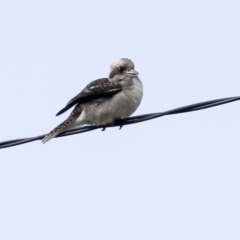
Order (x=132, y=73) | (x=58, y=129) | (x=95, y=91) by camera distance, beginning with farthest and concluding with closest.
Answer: (x=132, y=73)
(x=95, y=91)
(x=58, y=129)

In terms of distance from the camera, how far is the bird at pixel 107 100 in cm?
1084

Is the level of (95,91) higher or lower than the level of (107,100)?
higher

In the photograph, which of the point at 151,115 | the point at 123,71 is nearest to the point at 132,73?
the point at 123,71

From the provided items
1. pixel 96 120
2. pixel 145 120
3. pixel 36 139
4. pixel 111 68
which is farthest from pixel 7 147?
pixel 111 68

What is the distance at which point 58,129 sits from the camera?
1080 centimetres

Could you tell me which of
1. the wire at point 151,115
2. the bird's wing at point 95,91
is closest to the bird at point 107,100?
the bird's wing at point 95,91

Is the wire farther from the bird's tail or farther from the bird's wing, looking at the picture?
the bird's wing

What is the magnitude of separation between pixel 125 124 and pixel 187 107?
1.96m

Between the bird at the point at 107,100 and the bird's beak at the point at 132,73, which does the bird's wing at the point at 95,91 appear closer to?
the bird at the point at 107,100

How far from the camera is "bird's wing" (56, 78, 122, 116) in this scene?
11.1 metres

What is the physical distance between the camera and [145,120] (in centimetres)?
897

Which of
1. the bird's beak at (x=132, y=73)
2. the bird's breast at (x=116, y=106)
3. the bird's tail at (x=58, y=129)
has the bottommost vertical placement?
the bird's tail at (x=58, y=129)

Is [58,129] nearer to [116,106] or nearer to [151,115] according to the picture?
[116,106]

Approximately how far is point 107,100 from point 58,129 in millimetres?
725
